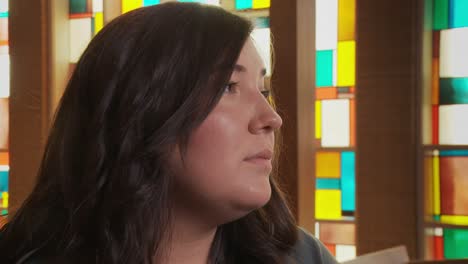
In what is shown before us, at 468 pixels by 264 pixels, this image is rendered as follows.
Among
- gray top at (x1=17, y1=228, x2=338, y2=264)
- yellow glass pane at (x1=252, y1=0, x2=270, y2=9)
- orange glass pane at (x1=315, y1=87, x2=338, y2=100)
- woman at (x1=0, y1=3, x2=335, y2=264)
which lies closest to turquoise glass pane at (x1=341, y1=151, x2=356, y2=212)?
orange glass pane at (x1=315, y1=87, x2=338, y2=100)

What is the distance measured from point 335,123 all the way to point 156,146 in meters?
3.08

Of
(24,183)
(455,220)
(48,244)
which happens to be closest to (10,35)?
(24,183)

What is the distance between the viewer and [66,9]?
286 cm

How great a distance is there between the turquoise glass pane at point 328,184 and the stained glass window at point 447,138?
814 mm

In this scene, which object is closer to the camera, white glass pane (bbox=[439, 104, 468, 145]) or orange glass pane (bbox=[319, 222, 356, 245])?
white glass pane (bbox=[439, 104, 468, 145])

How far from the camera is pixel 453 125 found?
341cm

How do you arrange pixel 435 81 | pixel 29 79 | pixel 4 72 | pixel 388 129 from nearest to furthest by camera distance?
pixel 29 79 < pixel 388 129 < pixel 435 81 < pixel 4 72

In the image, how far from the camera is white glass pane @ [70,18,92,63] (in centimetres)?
280

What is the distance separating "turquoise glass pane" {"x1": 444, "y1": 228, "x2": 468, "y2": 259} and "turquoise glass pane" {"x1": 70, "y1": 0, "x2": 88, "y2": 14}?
2.23 m

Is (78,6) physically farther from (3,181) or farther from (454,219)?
(454,219)

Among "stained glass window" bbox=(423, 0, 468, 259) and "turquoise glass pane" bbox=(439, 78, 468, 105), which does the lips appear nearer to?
"stained glass window" bbox=(423, 0, 468, 259)

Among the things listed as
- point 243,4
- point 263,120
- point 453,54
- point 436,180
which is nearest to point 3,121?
point 243,4

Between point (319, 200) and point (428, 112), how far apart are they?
104cm

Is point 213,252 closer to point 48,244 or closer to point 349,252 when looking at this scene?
point 48,244
